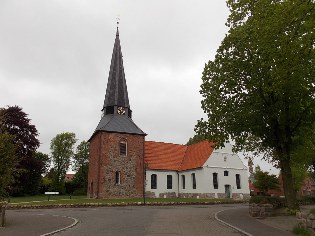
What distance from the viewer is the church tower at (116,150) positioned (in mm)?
40469

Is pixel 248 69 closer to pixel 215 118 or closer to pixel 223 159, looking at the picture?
pixel 215 118

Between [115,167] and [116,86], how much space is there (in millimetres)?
11536

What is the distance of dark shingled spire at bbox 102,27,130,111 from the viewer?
147ft

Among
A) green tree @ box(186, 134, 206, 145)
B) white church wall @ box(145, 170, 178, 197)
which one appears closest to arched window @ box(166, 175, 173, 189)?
white church wall @ box(145, 170, 178, 197)

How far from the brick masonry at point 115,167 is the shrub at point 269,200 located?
906 inches

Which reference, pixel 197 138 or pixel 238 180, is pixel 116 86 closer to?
pixel 238 180

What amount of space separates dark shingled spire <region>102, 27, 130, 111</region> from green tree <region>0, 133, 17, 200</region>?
1098 inches

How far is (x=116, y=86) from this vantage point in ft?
148

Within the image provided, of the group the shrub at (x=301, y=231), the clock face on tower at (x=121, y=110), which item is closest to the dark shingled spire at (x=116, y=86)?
the clock face on tower at (x=121, y=110)

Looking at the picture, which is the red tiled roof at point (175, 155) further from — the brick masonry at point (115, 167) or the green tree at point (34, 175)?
the green tree at point (34, 175)

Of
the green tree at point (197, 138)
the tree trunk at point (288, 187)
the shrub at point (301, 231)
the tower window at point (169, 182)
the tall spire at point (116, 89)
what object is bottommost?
the shrub at point (301, 231)

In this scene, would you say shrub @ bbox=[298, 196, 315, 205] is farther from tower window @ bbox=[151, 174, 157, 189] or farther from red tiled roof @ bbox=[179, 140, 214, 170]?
tower window @ bbox=[151, 174, 157, 189]

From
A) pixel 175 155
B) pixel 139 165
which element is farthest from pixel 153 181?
pixel 175 155

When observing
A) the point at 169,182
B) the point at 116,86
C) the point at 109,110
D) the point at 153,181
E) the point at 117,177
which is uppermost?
the point at 116,86
